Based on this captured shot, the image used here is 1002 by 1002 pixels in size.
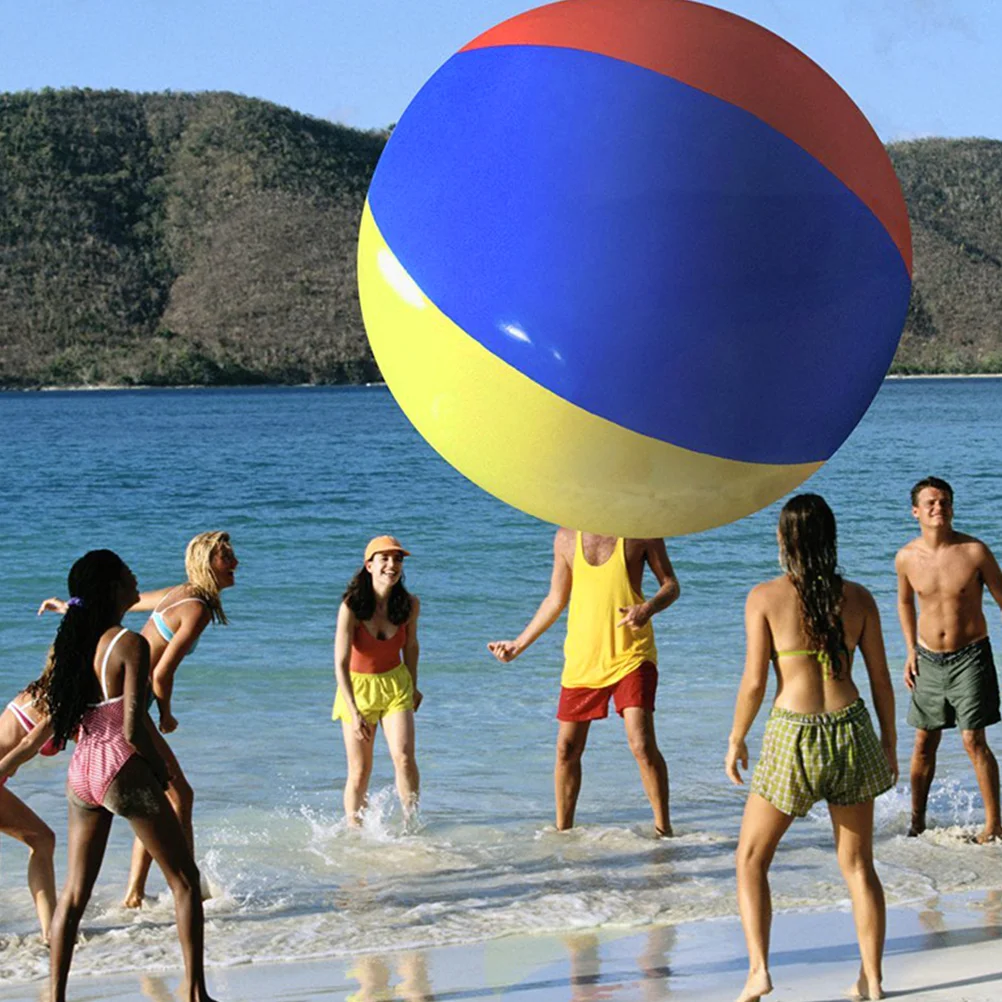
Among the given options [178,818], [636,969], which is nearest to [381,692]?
[178,818]

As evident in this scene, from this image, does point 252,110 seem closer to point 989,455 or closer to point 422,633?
point 989,455

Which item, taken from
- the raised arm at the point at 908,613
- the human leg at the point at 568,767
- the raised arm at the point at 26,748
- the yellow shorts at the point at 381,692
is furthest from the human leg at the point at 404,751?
the raised arm at the point at 908,613

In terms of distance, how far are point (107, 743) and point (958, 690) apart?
2.96m

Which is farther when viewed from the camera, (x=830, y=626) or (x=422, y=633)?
(x=422, y=633)

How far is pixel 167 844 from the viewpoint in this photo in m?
3.86

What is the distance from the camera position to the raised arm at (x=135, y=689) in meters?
3.77

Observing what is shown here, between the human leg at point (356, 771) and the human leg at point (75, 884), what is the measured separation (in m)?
1.78

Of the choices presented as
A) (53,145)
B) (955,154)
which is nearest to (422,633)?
(53,145)

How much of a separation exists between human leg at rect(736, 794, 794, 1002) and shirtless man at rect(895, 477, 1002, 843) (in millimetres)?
1819

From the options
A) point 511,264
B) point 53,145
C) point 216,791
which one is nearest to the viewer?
point 511,264

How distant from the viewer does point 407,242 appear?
382 cm

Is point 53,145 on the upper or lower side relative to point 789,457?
upper

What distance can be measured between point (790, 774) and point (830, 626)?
35 cm

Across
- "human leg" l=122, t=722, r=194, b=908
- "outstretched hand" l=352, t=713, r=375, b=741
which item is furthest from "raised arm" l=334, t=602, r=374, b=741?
"human leg" l=122, t=722, r=194, b=908
